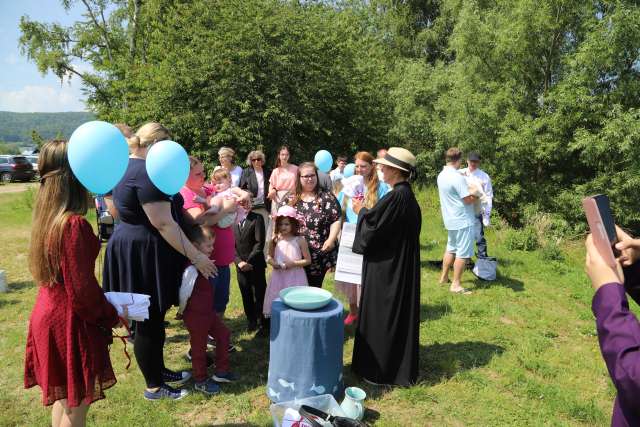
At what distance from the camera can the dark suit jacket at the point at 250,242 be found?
460 cm

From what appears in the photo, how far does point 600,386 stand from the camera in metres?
3.91

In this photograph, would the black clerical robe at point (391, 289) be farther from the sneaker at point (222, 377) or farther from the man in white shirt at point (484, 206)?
the man in white shirt at point (484, 206)

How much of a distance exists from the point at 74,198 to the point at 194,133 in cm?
1311

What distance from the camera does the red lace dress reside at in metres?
2.18

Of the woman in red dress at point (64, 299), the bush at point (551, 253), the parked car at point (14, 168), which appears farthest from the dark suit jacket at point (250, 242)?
the parked car at point (14, 168)

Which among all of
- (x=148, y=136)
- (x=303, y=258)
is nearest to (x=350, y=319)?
(x=303, y=258)

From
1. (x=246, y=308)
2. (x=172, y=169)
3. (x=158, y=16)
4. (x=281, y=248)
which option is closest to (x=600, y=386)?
(x=281, y=248)

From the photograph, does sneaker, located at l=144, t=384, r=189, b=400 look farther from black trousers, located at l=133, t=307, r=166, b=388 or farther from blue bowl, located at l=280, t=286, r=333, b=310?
blue bowl, located at l=280, t=286, r=333, b=310

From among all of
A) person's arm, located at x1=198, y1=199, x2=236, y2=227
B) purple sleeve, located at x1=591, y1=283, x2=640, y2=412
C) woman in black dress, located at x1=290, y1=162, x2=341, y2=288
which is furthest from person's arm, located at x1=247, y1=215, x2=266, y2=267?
purple sleeve, located at x1=591, y1=283, x2=640, y2=412

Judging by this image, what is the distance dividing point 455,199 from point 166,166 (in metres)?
4.50

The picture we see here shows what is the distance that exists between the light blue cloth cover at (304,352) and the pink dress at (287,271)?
0.93 meters

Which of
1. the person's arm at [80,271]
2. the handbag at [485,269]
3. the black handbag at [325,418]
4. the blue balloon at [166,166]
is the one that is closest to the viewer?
the person's arm at [80,271]

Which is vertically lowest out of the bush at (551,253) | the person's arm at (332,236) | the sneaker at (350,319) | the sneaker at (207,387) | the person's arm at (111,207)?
the sneaker at (207,387)

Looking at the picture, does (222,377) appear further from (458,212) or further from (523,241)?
(523,241)
